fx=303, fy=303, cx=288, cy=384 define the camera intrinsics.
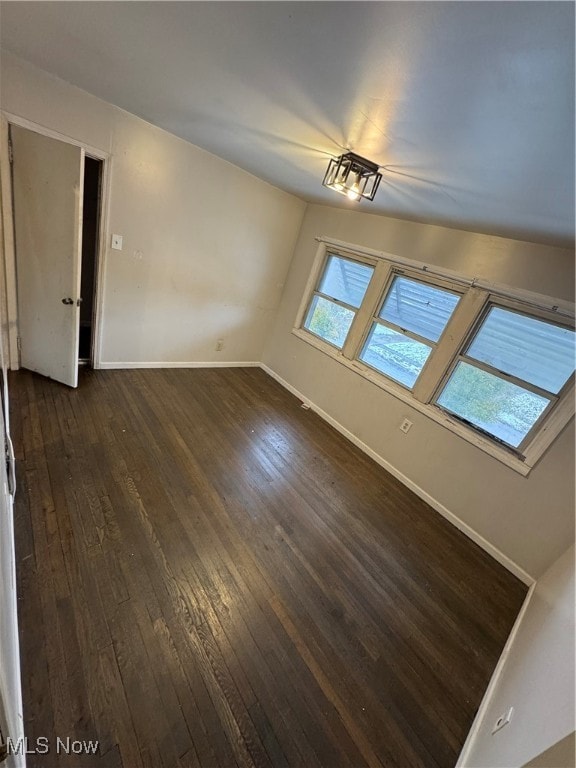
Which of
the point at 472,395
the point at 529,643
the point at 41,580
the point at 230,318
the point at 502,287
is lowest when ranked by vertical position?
the point at 41,580

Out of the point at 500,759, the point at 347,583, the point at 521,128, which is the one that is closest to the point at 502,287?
the point at 521,128

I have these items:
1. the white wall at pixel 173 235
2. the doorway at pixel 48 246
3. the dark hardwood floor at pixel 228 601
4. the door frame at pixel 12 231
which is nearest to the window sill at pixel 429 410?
the dark hardwood floor at pixel 228 601

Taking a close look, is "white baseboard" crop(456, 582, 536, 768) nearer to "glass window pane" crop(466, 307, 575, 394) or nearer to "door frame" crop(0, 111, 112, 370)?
"glass window pane" crop(466, 307, 575, 394)

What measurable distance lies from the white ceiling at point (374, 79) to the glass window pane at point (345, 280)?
1308 mm

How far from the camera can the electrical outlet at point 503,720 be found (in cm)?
116

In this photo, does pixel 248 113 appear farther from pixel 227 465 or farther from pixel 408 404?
pixel 408 404

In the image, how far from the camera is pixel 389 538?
2332 mm

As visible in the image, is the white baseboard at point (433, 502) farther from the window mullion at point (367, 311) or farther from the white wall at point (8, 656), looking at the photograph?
the white wall at point (8, 656)

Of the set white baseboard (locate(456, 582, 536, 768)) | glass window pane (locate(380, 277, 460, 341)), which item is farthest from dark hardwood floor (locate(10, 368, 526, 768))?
glass window pane (locate(380, 277, 460, 341))

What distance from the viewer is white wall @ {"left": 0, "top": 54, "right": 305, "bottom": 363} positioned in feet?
7.59

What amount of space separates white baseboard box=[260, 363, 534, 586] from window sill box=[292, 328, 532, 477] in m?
0.65

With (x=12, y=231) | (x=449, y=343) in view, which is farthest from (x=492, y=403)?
(x=12, y=231)

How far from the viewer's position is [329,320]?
3.78 metres

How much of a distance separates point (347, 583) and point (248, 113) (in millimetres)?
2778
